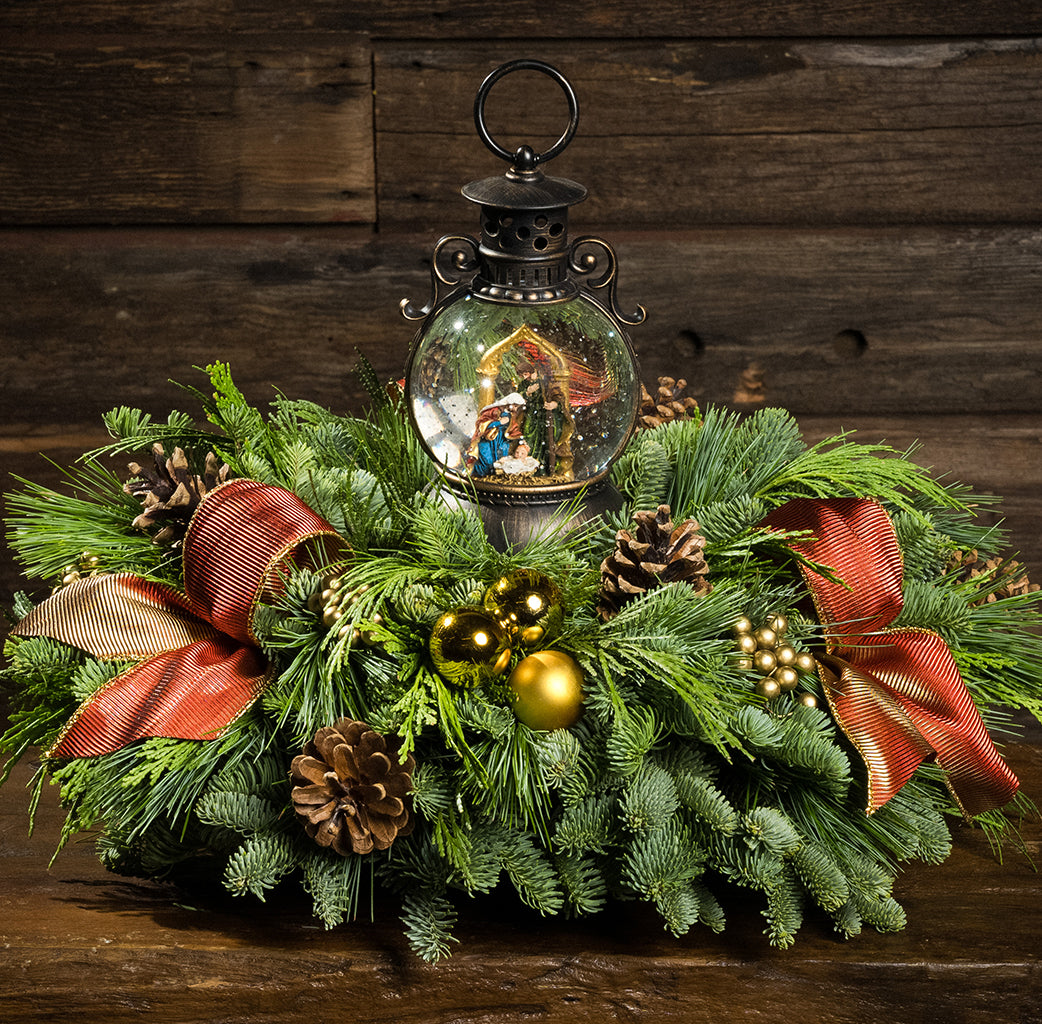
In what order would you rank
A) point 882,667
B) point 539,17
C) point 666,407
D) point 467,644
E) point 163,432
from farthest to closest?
point 539,17 → point 666,407 → point 163,432 → point 882,667 → point 467,644

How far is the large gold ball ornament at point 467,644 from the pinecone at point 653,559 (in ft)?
0.30

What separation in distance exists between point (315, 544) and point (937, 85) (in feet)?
2.82

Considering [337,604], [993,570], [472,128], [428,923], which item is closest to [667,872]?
[428,923]

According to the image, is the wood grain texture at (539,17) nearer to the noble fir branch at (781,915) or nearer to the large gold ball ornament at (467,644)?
the large gold ball ornament at (467,644)

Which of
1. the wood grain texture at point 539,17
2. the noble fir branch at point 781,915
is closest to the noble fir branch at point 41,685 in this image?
the noble fir branch at point 781,915

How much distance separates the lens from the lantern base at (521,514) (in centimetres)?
81

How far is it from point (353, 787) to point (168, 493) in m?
0.26

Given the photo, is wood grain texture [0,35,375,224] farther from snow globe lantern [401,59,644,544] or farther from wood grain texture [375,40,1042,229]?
snow globe lantern [401,59,644,544]

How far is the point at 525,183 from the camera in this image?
0.79 meters

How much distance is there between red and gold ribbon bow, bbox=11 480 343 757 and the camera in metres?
0.72

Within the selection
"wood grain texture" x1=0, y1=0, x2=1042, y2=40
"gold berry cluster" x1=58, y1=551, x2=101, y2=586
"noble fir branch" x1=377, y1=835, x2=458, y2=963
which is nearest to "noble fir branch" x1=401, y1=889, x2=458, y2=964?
"noble fir branch" x1=377, y1=835, x2=458, y2=963

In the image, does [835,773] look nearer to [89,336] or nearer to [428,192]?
[428,192]

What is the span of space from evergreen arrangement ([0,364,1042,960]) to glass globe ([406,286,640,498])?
0.06m

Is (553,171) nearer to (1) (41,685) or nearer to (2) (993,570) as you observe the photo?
(2) (993,570)
